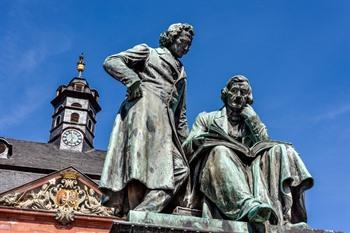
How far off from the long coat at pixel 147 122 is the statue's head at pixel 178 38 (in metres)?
0.07

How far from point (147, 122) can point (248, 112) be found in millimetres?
1055

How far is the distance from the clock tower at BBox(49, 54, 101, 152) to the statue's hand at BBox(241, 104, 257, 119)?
4310 cm

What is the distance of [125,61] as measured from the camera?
6.01 m

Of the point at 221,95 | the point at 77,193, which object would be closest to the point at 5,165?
the point at 77,193

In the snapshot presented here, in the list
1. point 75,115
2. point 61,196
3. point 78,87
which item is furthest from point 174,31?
point 78,87

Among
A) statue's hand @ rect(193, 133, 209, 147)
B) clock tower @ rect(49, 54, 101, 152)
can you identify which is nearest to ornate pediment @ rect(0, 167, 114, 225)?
clock tower @ rect(49, 54, 101, 152)

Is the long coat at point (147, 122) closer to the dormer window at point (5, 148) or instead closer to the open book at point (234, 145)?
the open book at point (234, 145)

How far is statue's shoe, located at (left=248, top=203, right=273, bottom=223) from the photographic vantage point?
5086mm

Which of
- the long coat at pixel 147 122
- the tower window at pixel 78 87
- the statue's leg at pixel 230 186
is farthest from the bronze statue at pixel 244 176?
the tower window at pixel 78 87

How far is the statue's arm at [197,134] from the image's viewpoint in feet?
19.2

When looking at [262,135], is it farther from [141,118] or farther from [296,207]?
[141,118]

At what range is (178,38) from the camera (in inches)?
249

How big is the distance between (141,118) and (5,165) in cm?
3218

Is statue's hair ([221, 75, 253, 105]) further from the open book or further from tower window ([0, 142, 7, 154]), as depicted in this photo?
tower window ([0, 142, 7, 154])
